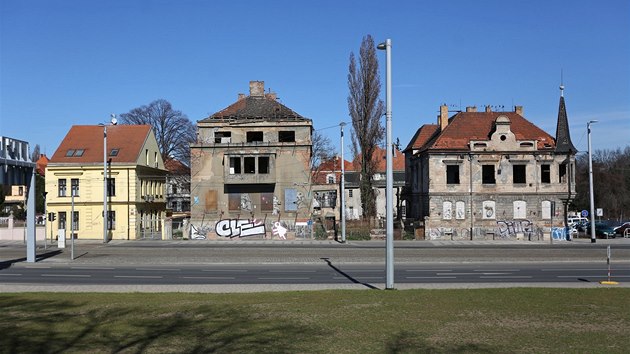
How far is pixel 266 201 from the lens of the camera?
5819 cm

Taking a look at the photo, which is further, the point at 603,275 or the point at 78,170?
the point at 78,170

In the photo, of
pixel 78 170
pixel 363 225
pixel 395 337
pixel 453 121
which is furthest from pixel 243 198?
pixel 395 337

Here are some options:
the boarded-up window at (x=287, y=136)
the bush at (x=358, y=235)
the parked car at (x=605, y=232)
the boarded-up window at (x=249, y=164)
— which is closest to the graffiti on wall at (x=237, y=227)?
the boarded-up window at (x=249, y=164)

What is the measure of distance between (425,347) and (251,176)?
157 ft

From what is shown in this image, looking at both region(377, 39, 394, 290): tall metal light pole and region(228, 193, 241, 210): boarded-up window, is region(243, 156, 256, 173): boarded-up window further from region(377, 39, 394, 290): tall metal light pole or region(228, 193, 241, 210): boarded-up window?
region(377, 39, 394, 290): tall metal light pole

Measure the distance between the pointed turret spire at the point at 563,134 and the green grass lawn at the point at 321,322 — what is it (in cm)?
4248

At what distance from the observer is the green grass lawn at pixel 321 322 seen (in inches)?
418

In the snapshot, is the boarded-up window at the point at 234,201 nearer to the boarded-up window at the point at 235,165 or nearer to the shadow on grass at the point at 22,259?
the boarded-up window at the point at 235,165

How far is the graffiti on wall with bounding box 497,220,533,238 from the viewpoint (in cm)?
5609

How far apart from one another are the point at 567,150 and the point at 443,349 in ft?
172

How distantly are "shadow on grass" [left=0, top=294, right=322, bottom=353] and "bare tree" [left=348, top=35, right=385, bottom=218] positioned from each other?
1689 inches

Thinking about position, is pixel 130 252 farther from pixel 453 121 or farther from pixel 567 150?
pixel 567 150

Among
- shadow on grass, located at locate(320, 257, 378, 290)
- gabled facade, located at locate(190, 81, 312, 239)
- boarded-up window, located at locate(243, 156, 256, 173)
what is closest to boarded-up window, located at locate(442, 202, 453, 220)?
gabled facade, located at locate(190, 81, 312, 239)

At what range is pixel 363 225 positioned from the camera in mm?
55750
